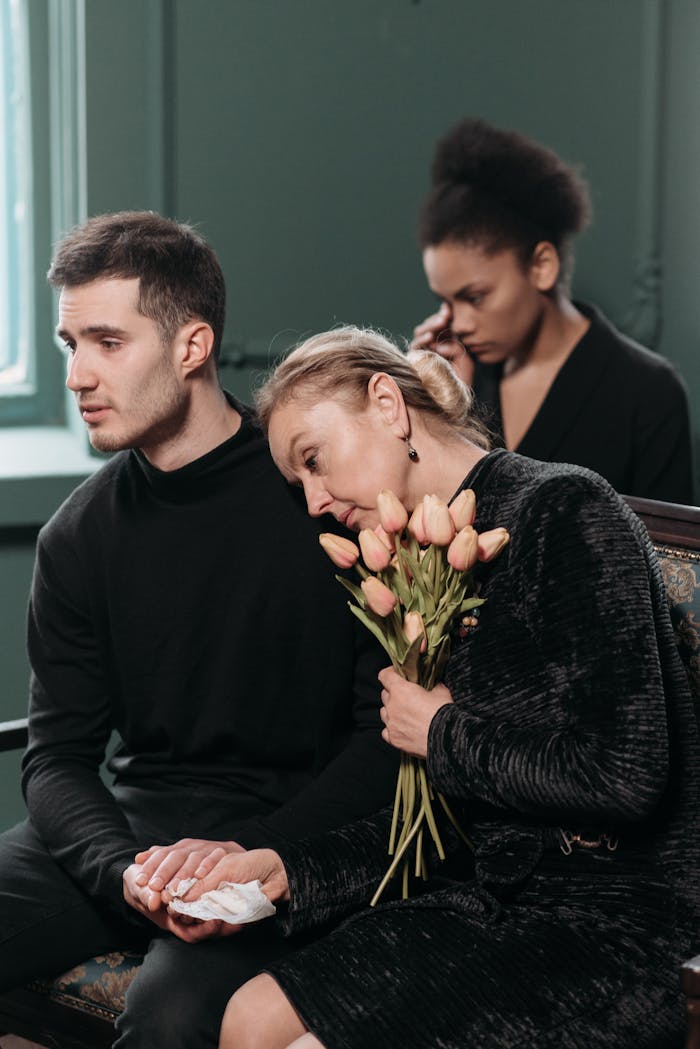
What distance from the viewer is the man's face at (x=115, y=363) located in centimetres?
215

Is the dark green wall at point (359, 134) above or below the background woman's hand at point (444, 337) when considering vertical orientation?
above

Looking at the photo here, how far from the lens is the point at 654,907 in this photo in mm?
1750

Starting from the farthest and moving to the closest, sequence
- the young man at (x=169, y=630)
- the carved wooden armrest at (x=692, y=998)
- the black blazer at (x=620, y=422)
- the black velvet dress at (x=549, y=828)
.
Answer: the black blazer at (x=620, y=422), the young man at (x=169, y=630), the black velvet dress at (x=549, y=828), the carved wooden armrest at (x=692, y=998)

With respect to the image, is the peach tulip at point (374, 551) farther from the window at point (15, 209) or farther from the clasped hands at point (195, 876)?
the window at point (15, 209)

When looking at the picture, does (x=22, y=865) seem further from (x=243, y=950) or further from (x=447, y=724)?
(x=447, y=724)

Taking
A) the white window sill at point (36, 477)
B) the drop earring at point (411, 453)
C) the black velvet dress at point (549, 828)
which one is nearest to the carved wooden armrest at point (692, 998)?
the black velvet dress at point (549, 828)

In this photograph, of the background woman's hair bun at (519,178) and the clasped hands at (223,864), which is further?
the background woman's hair bun at (519,178)

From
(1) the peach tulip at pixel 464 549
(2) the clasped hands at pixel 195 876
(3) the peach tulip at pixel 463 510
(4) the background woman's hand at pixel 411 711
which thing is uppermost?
(3) the peach tulip at pixel 463 510

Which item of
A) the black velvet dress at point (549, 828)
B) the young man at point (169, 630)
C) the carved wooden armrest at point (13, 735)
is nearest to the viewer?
the black velvet dress at point (549, 828)

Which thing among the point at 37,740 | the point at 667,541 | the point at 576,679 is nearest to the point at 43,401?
the point at 37,740

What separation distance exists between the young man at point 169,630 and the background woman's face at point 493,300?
108cm

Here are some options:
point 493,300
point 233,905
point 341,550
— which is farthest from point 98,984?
point 493,300

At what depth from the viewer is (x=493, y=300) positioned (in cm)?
324

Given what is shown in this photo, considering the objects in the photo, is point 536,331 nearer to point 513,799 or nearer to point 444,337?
point 444,337
